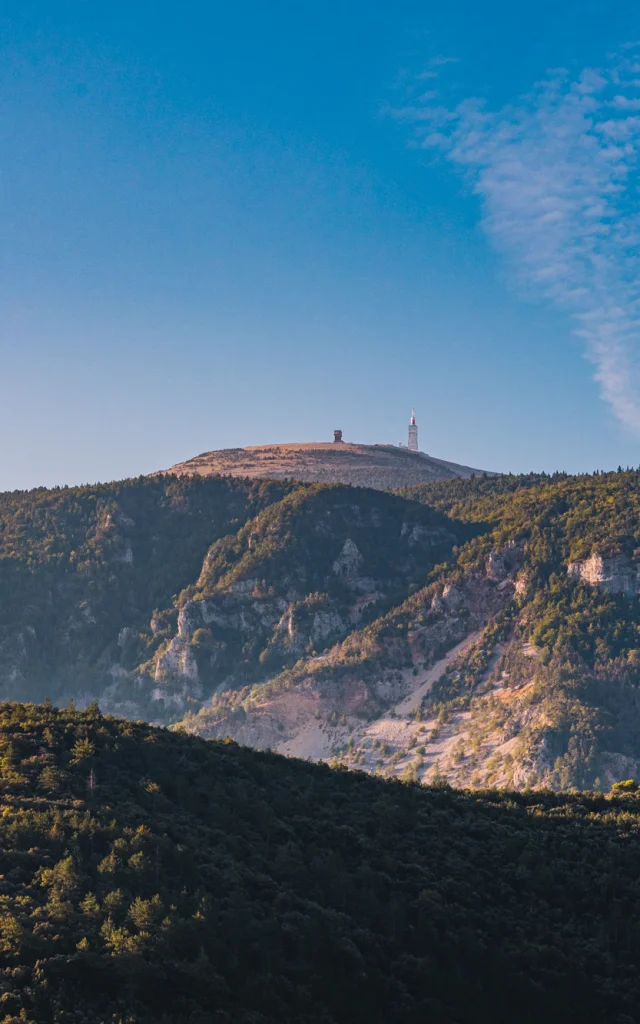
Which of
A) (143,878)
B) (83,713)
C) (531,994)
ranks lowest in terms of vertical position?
(531,994)

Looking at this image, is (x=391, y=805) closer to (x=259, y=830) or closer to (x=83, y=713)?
(x=259, y=830)

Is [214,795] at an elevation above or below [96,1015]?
above

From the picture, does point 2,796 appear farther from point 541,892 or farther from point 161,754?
point 541,892

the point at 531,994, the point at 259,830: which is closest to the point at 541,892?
the point at 531,994

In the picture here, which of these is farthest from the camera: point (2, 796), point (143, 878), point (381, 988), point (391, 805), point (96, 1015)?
point (391, 805)

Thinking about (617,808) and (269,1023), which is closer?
(269,1023)

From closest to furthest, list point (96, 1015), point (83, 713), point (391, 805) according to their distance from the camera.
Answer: point (96, 1015) < point (391, 805) < point (83, 713)
